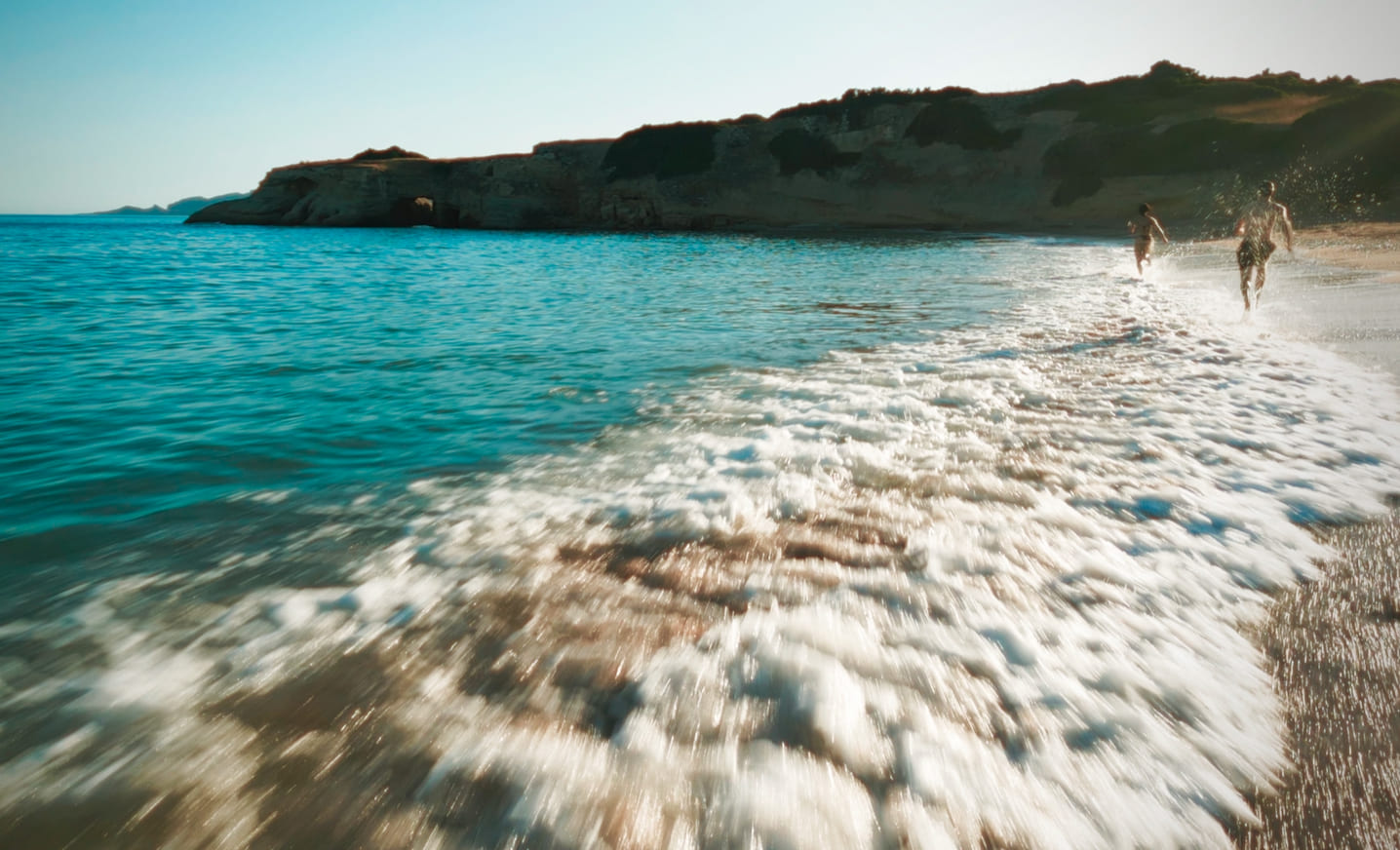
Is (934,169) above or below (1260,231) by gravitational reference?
above

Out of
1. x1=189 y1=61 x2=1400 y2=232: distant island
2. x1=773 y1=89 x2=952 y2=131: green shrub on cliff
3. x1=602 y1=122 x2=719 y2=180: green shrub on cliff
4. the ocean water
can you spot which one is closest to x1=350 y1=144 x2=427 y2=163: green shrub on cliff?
x1=189 y1=61 x2=1400 y2=232: distant island

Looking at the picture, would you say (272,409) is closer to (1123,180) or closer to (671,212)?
(1123,180)

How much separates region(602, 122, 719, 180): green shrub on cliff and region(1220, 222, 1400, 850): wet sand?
57.6 meters

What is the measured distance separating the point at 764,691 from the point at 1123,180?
4860 cm

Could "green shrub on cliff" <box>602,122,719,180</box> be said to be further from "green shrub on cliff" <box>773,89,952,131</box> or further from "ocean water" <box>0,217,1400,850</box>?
"ocean water" <box>0,217,1400,850</box>

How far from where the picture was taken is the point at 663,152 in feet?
189

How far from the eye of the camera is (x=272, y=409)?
6.02 metres

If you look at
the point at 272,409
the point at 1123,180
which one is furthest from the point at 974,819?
the point at 1123,180

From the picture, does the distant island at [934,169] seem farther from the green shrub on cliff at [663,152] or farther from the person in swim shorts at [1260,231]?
the person in swim shorts at [1260,231]

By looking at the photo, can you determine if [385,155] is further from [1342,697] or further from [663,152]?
[1342,697]

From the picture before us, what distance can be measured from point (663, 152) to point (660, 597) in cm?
6071

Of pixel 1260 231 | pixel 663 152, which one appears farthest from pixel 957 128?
pixel 1260 231

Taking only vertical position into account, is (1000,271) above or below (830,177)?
below

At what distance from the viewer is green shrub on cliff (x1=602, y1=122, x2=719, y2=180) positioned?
5606 cm
